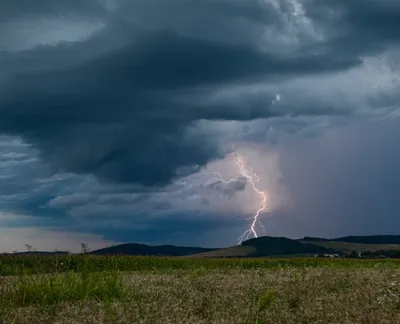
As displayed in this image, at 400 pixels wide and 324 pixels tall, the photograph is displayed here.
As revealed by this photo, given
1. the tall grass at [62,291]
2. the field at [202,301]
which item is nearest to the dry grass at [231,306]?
the field at [202,301]

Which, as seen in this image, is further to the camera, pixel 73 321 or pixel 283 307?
pixel 283 307

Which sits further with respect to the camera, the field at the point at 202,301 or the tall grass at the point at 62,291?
the tall grass at the point at 62,291

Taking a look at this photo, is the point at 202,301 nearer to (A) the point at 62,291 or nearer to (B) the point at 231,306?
(B) the point at 231,306

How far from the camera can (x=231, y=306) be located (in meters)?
12.8

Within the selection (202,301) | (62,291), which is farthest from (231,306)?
(62,291)

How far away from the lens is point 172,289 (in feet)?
49.9

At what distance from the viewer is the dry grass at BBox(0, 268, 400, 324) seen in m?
11.3

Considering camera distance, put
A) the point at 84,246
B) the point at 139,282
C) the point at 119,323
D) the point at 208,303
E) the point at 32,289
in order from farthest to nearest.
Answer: the point at 139,282 → the point at 84,246 → the point at 32,289 → the point at 208,303 → the point at 119,323

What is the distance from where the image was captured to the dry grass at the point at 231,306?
11.3 metres

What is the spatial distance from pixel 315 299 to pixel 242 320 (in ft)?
9.04

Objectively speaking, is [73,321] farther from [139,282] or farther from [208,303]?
[139,282]

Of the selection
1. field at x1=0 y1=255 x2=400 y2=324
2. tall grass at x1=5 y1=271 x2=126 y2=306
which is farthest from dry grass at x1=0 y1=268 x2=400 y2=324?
tall grass at x1=5 y1=271 x2=126 y2=306

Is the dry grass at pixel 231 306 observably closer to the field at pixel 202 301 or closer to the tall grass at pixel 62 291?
the field at pixel 202 301

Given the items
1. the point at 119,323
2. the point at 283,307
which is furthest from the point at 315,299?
the point at 119,323
